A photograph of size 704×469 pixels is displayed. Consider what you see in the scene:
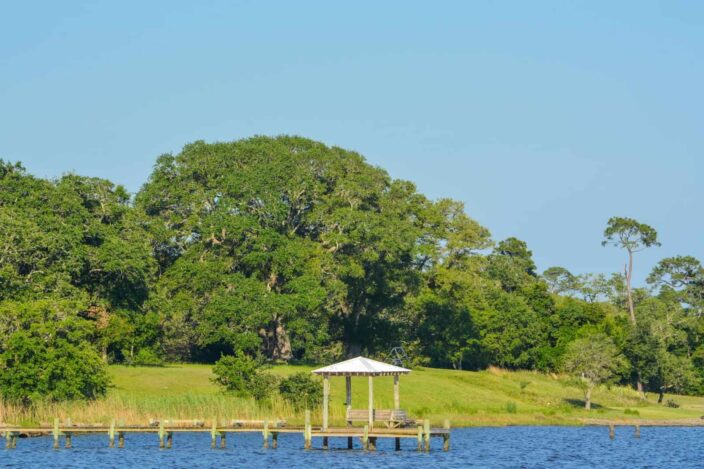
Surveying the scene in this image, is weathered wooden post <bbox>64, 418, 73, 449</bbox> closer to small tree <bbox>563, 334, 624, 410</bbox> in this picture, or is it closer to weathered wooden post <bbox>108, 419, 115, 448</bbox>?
weathered wooden post <bbox>108, 419, 115, 448</bbox>

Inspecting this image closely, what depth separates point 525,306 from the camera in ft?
395

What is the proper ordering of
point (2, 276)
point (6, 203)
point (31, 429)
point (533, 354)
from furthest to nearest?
point (533, 354), point (6, 203), point (2, 276), point (31, 429)

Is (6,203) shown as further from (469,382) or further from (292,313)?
(469,382)

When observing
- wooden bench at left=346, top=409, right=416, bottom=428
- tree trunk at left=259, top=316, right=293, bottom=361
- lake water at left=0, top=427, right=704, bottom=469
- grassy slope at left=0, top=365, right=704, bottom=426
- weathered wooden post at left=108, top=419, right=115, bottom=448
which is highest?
tree trunk at left=259, top=316, right=293, bottom=361

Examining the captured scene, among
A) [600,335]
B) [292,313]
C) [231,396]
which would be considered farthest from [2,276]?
[600,335]

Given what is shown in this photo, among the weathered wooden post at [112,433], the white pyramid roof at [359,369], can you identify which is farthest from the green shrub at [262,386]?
the weathered wooden post at [112,433]

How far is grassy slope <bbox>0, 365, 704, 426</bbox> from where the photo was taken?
223 ft

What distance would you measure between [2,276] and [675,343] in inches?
3001

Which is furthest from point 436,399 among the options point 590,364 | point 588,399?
point 590,364

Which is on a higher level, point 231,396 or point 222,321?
point 222,321

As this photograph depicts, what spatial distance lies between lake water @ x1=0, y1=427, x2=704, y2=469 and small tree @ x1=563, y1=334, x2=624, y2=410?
65.3 ft

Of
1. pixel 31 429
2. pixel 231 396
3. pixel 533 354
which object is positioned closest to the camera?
pixel 31 429

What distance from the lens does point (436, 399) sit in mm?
88000

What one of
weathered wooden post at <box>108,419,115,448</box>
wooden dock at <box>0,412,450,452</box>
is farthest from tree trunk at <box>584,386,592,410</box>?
weathered wooden post at <box>108,419,115,448</box>
